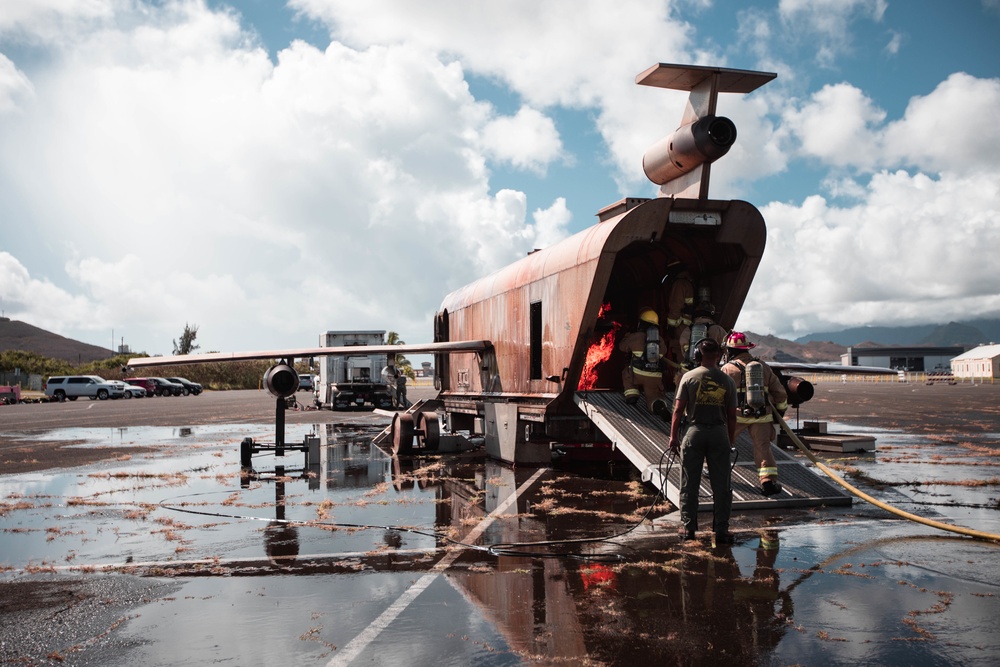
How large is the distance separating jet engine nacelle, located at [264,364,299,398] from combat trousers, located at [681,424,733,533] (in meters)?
9.95

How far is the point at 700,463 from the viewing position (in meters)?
8.56

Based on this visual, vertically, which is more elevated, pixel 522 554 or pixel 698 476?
pixel 698 476

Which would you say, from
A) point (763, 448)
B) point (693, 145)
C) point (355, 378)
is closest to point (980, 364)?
point (355, 378)

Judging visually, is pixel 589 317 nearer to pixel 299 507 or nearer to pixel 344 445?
pixel 299 507

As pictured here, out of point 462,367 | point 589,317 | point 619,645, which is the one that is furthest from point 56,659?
point 462,367

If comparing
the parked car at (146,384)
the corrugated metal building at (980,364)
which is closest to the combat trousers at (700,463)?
the parked car at (146,384)

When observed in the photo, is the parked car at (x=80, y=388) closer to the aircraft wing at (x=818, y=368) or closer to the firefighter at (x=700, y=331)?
the aircraft wing at (x=818, y=368)

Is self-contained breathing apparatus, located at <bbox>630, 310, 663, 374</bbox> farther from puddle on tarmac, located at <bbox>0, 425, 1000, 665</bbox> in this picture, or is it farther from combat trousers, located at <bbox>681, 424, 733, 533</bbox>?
combat trousers, located at <bbox>681, 424, 733, 533</bbox>

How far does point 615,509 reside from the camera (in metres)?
10.5

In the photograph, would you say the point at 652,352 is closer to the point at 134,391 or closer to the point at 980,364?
the point at 134,391

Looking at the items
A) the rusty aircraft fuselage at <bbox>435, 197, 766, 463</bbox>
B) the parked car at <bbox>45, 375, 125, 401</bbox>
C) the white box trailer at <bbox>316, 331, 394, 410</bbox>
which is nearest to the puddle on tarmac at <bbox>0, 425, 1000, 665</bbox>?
the rusty aircraft fuselage at <bbox>435, 197, 766, 463</bbox>

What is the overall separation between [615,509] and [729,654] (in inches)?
Answer: 214

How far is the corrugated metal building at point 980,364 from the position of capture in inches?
3794

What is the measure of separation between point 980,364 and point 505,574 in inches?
4322
